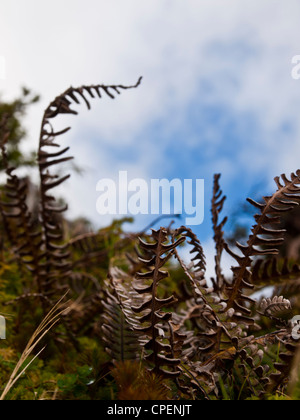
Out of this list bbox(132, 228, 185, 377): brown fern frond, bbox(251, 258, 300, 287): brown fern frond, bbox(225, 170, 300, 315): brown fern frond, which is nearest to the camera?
bbox(132, 228, 185, 377): brown fern frond

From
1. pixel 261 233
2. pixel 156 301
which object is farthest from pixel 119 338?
pixel 261 233

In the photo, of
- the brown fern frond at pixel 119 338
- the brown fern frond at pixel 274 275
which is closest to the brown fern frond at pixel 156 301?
the brown fern frond at pixel 119 338

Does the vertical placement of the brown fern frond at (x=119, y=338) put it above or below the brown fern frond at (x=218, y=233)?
below

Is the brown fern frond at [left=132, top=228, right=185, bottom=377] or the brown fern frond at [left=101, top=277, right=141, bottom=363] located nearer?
the brown fern frond at [left=132, top=228, right=185, bottom=377]

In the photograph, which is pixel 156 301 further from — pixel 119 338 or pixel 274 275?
pixel 274 275

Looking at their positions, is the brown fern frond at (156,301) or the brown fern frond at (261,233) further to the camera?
the brown fern frond at (261,233)

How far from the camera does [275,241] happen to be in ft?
3.31

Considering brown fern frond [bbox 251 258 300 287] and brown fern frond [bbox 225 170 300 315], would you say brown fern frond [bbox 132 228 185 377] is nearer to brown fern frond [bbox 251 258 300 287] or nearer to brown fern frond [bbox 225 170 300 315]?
brown fern frond [bbox 225 170 300 315]

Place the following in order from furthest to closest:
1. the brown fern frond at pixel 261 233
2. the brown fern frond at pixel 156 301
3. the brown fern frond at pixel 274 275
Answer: the brown fern frond at pixel 274 275
the brown fern frond at pixel 261 233
the brown fern frond at pixel 156 301

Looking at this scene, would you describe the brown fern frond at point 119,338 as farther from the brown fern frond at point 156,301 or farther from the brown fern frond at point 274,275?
the brown fern frond at point 274,275

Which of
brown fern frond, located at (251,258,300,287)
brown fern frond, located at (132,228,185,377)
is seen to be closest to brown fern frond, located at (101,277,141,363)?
brown fern frond, located at (132,228,185,377)

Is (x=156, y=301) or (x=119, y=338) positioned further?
(x=119, y=338)
